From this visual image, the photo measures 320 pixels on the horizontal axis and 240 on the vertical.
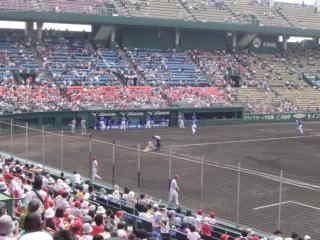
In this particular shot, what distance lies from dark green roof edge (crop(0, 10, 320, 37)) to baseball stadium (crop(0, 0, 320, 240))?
0.13 metres

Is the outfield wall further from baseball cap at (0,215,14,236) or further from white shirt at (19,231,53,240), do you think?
white shirt at (19,231,53,240)

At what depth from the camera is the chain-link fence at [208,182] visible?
56.4 feet

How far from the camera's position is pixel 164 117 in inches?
1874

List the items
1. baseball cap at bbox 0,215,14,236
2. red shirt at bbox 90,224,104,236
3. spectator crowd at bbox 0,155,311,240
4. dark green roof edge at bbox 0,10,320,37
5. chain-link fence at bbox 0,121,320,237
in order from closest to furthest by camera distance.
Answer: baseball cap at bbox 0,215,14,236, red shirt at bbox 90,224,104,236, spectator crowd at bbox 0,155,311,240, chain-link fence at bbox 0,121,320,237, dark green roof edge at bbox 0,10,320,37

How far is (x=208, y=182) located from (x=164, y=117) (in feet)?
81.7

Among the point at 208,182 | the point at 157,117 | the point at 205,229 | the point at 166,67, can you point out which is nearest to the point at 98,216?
the point at 205,229

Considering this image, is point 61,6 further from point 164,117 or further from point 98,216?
point 98,216

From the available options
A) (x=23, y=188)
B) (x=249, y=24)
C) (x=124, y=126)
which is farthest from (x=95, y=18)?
(x=23, y=188)

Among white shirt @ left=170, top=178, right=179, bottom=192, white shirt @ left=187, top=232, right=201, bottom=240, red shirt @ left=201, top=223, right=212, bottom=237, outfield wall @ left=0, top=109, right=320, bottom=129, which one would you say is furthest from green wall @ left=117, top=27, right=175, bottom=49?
white shirt @ left=187, top=232, right=201, bottom=240

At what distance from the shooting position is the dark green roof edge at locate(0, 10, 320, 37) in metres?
48.9

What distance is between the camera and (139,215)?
13812 mm

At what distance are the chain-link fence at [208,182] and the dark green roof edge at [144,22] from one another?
64.6 ft

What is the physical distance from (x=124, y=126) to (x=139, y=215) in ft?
98.6

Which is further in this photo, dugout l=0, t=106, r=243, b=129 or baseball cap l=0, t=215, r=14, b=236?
dugout l=0, t=106, r=243, b=129
